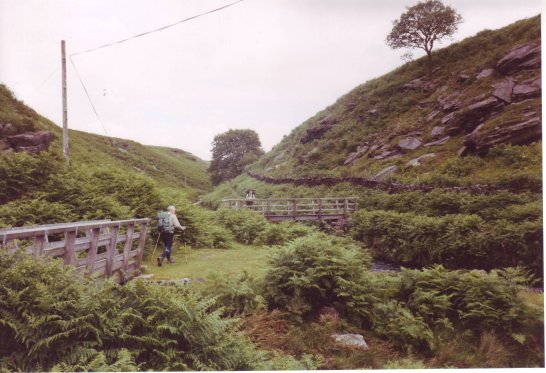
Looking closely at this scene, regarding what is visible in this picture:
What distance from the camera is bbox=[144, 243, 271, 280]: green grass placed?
951cm

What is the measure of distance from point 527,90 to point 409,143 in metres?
9.39

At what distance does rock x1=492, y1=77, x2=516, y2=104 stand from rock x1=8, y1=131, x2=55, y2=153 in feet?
79.6

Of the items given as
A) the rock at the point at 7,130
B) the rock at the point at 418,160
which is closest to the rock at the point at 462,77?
the rock at the point at 418,160

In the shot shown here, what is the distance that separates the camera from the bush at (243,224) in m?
17.6

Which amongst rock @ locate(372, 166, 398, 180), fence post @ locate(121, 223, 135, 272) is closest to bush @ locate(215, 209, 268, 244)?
fence post @ locate(121, 223, 135, 272)

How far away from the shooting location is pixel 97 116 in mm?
11203

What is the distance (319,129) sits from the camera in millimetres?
46906

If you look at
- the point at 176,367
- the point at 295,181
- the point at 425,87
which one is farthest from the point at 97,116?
the point at 425,87

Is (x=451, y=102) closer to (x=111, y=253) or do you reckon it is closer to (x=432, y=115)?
(x=432, y=115)

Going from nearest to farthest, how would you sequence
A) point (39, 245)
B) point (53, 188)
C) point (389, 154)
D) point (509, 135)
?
1. point (39, 245)
2. point (53, 188)
3. point (509, 135)
4. point (389, 154)

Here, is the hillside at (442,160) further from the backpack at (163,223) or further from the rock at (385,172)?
the backpack at (163,223)

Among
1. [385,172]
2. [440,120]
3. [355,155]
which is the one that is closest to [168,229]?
[385,172]

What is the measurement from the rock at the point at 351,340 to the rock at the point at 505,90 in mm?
21546

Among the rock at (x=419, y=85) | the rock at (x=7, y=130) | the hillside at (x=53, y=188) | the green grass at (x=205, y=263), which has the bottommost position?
the green grass at (x=205, y=263)
